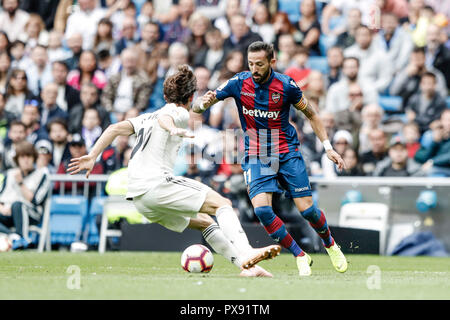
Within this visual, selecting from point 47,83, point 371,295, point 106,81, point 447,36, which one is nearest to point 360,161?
point 447,36

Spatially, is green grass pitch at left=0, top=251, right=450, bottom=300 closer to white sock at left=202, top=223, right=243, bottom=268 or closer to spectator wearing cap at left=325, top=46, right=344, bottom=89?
white sock at left=202, top=223, right=243, bottom=268

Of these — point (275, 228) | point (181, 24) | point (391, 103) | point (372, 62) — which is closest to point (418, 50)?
point (372, 62)

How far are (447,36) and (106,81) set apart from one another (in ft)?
24.6

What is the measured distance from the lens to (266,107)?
9742 millimetres

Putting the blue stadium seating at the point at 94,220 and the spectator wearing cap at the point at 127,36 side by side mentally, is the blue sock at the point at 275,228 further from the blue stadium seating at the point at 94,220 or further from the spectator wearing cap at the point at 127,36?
the spectator wearing cap at the point at 127,36

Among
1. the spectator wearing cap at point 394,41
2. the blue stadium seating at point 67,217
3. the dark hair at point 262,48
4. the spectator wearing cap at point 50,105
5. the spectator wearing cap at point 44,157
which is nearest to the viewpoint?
the dark hair at point 262,48

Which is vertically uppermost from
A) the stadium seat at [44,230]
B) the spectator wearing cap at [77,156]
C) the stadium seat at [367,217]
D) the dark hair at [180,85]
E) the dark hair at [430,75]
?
the dark hair at [180,85]

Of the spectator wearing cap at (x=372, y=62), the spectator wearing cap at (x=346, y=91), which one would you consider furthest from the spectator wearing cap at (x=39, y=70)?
the spectator wearing cap at (x=372, y=62)

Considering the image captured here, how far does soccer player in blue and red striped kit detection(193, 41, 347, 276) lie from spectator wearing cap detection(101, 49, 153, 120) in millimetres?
8325

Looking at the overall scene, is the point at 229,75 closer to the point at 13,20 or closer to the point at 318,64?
the point at 318,64

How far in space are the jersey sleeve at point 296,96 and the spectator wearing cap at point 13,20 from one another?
1320 centimetres

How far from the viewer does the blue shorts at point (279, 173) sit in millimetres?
9656
